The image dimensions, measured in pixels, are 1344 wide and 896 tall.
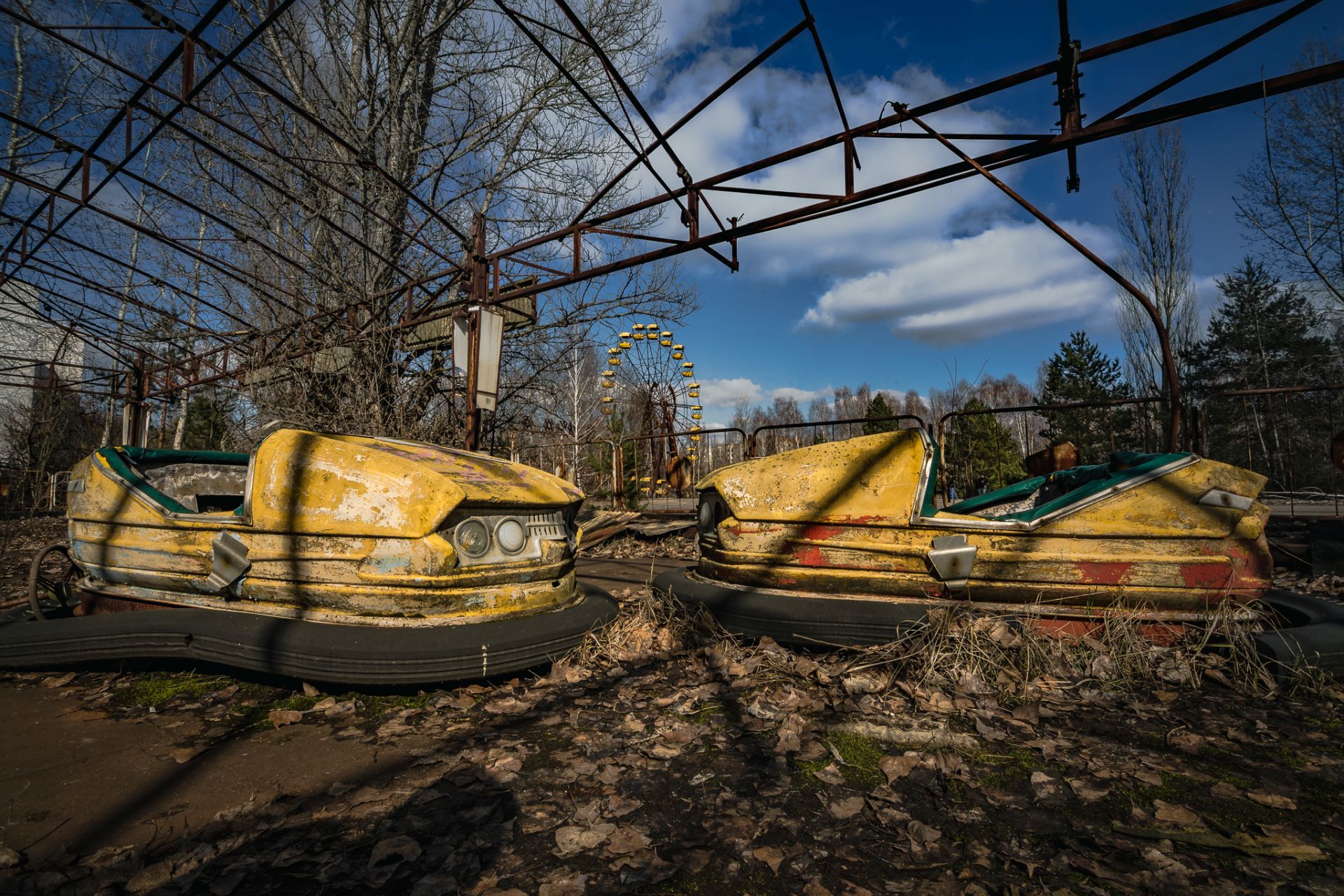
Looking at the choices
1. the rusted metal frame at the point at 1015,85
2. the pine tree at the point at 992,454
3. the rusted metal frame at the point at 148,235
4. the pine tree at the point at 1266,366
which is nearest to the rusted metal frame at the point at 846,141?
the rusted metal frame at the point at 1015,85

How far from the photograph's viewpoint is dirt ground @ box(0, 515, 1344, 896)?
4.33ft

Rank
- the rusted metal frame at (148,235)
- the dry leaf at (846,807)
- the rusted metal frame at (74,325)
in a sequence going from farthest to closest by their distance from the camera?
the rusted metal frame at (74,325) → the rusted metal frame at (148,235) → the dry leaf at (846,807)

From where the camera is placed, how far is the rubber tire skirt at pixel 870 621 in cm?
239

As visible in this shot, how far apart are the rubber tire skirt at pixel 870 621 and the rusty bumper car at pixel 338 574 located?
63cm

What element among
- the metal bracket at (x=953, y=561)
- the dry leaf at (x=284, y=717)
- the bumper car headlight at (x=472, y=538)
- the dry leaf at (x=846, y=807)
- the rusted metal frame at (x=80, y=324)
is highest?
the rusted metal frame at (x=80, y=324)

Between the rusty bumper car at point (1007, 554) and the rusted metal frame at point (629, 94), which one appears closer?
the rusty bumper car at point (1007, 554)

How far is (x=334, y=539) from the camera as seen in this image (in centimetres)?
242

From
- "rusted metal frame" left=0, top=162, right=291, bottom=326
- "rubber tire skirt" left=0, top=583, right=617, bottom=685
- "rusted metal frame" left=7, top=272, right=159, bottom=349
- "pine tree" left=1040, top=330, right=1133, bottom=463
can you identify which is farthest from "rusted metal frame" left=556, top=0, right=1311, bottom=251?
"pine tree" left=1040, top=330, right=1133, bottom=463

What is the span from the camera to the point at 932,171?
468 cm

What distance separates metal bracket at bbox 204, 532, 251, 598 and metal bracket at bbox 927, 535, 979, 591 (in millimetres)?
2960

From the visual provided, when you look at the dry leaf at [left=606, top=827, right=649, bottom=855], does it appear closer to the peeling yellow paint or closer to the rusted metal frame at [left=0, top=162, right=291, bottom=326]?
the peeling yellow paint

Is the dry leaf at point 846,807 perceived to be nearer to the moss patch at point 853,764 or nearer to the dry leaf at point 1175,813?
the moss patch at point 853,764

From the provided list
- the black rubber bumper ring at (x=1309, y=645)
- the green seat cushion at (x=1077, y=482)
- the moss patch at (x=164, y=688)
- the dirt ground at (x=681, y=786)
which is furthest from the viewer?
the green seat cushion at (x=1077, y=482)

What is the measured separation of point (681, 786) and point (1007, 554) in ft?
5.96
